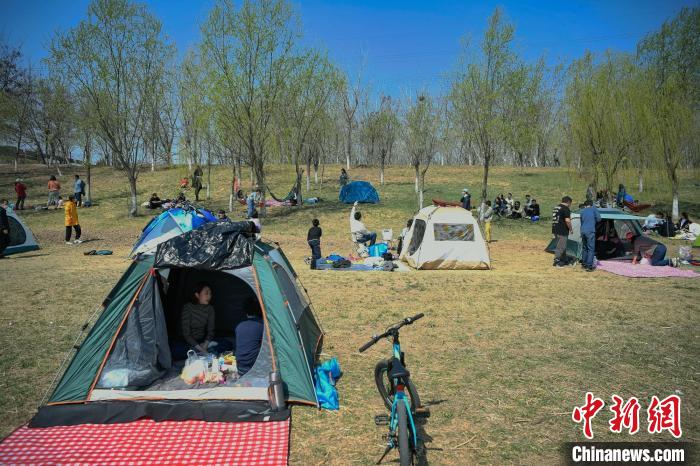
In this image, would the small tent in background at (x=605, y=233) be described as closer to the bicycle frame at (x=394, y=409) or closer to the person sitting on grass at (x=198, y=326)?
the person sitting on grass at (x=198, y=326)

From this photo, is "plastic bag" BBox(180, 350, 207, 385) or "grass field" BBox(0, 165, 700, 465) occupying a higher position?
"plastic bag" BBox(180, 350, 207, 385)

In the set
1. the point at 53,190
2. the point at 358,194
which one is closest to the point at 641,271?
the point at 358,194

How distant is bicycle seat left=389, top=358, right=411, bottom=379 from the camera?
4551mm

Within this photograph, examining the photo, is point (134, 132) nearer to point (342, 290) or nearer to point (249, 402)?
point (342, 290)

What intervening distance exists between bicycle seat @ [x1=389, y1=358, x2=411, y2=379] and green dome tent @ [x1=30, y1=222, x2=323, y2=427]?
1.37 meters

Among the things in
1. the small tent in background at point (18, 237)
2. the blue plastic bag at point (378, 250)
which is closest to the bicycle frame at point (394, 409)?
the blue plastic bag at point (378, 250)

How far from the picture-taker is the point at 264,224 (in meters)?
23.8

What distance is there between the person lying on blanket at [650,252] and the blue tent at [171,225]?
41.1ft

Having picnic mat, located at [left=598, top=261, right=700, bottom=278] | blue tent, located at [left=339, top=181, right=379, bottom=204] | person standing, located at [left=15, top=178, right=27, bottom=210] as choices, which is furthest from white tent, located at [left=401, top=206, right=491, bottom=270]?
person standing, located at [left=15, top=178, right=27, bottom=210]

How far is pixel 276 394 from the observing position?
17.9ft

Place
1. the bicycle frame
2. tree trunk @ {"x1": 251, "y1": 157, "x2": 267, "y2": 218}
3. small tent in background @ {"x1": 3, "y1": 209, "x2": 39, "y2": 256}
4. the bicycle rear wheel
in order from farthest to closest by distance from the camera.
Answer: tree trunk @ {"x1": 251, "y1": 157, "x2": 267, "y2": 218}, small tent in background @ {"x1": 3, "y1": 209, "x2": 39, "y2": 256}, the bicycle rear wheel, the bicycle frame

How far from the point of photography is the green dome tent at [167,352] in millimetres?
5422

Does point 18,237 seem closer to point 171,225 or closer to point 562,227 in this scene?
point 171,225

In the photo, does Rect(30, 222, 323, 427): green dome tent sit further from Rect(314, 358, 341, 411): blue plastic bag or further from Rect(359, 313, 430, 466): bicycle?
Rect(359, 313, 430, 466): bicycle
